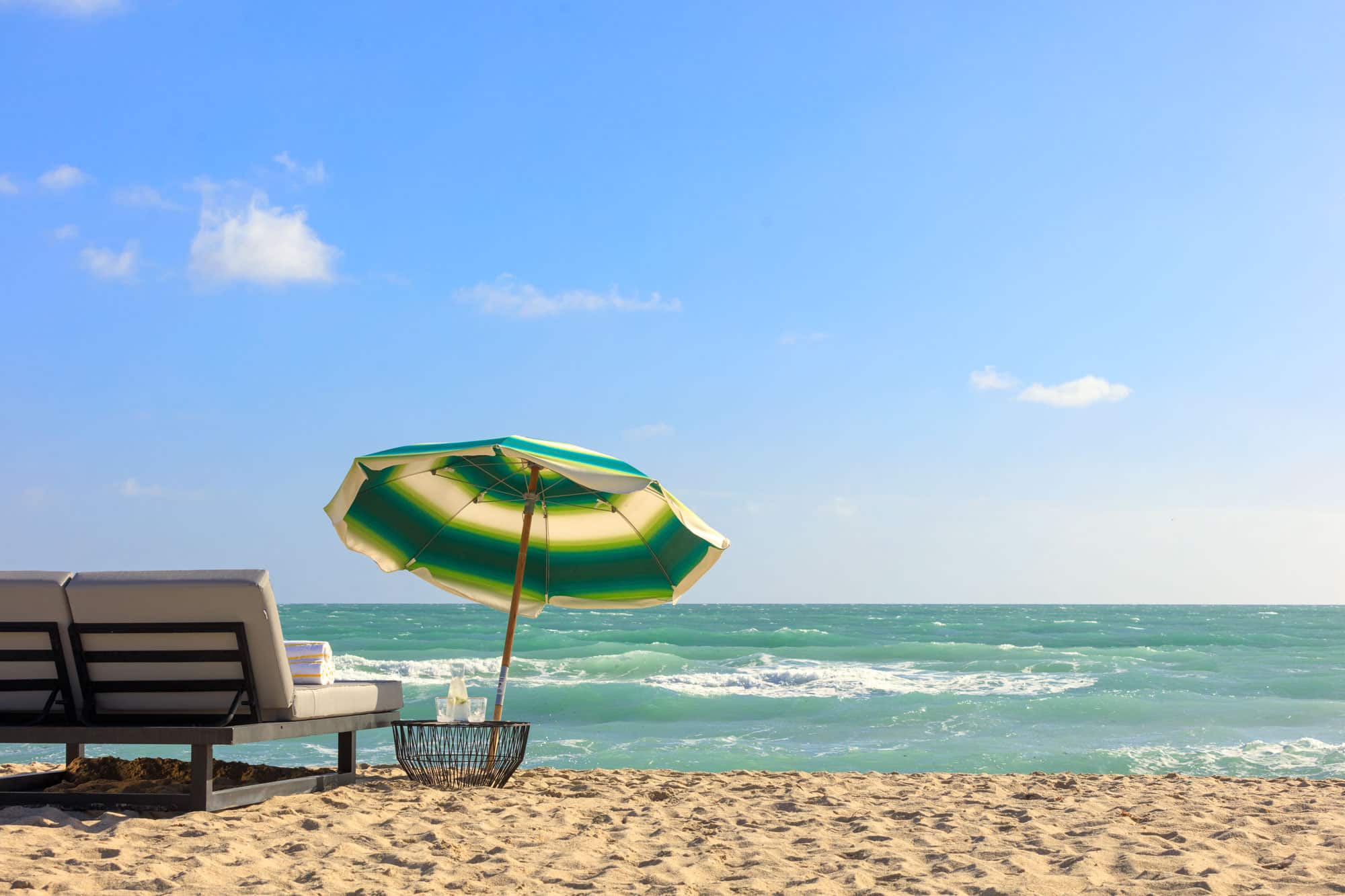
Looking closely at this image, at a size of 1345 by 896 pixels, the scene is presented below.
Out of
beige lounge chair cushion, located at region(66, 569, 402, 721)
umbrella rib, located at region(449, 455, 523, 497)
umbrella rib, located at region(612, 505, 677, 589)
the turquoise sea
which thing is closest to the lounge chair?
beige lounge chair cushion, located at region(66, 569, 402, 721)

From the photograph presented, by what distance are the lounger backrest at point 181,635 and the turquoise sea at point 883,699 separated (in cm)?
396

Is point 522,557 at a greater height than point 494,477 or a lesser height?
lesser

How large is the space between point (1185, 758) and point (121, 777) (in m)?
8.44

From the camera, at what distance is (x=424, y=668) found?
21594 millimetres

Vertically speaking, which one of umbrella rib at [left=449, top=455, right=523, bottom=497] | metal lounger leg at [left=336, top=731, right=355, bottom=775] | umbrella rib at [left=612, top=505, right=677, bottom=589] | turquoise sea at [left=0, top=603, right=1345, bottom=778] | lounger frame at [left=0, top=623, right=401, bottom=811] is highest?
umbrella rib at [left=449, top=455, right=523, bottom=497]

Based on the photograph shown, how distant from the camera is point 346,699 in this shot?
531cm

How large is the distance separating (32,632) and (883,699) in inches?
461

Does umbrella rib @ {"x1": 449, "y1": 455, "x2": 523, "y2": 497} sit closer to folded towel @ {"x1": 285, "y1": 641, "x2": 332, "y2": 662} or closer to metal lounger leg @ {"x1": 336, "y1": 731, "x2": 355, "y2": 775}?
folded towel @ {"x1": 285, "y1": 641, "x2": 332, "y2": 662}

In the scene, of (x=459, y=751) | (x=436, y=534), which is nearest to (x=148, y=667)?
(x=459, y=751)

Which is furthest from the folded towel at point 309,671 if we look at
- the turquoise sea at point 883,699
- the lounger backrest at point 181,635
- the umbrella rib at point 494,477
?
the turquoise sea at point 883,699

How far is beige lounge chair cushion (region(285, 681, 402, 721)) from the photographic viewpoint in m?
4.89

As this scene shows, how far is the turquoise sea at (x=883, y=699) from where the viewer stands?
931 centimetres

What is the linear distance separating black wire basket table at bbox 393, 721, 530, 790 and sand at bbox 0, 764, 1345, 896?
0.12m

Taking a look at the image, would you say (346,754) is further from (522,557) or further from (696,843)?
(696,843)
